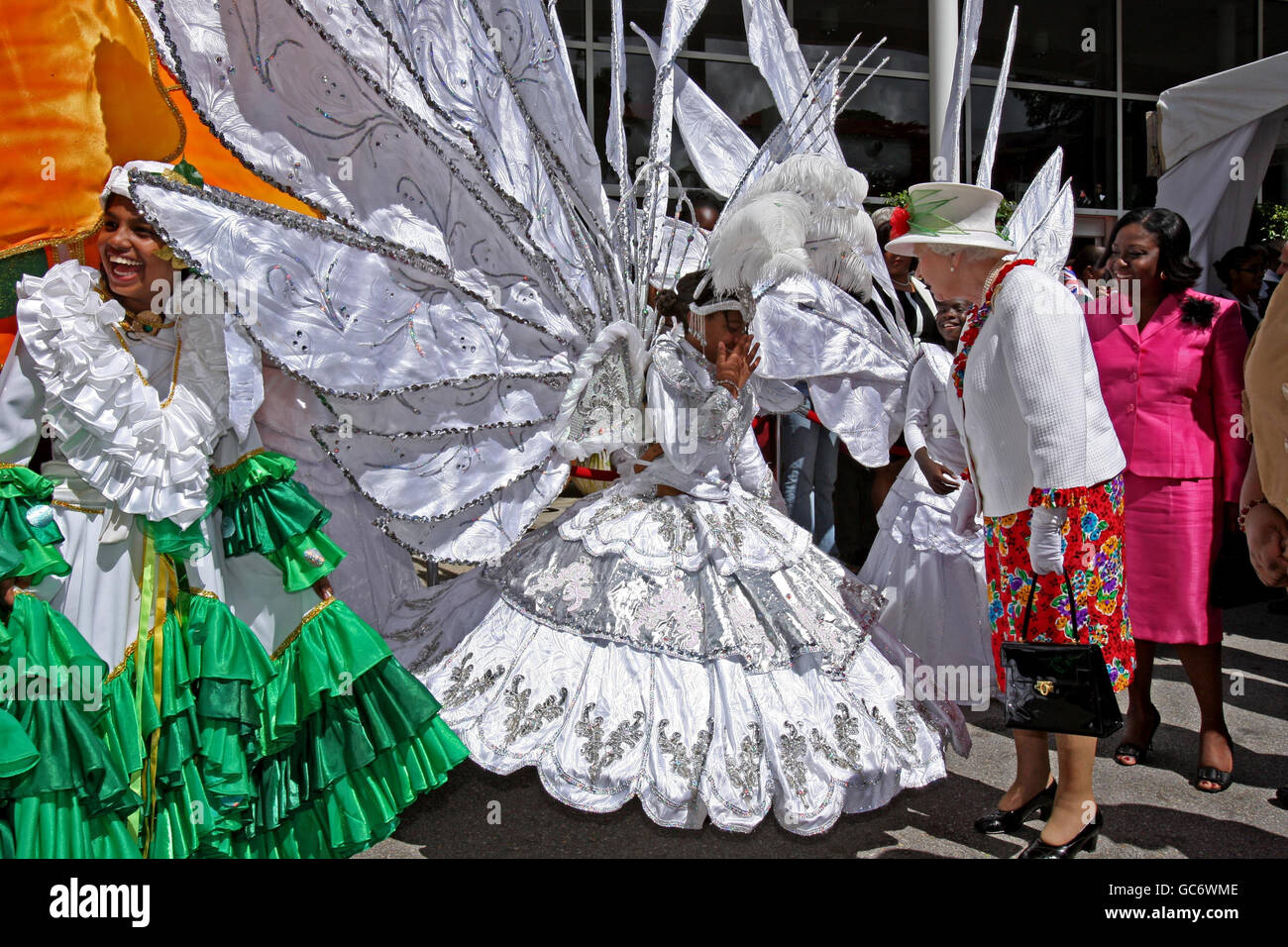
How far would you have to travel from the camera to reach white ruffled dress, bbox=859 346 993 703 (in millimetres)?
3736

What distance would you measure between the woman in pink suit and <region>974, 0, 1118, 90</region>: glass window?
872 centimetres

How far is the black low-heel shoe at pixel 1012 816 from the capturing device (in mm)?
2842

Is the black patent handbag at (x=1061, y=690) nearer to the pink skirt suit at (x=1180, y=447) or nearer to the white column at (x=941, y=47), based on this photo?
the pink skirt suit at (x=1180, y=447)

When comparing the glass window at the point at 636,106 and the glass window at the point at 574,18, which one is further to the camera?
the glass window at the point at 574,18

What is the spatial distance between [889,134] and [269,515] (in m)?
9.55

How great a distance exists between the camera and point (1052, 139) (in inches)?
445

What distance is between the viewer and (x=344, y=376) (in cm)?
241

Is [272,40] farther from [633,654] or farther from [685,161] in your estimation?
[685,161]

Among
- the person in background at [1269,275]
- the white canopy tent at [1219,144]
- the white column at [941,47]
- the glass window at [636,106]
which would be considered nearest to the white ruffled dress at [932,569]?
the white canopy tent at [1219,144]

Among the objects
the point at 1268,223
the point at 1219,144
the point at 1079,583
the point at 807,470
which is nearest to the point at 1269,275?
the point at 1219,144

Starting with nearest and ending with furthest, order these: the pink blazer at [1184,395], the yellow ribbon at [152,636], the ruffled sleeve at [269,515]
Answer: the yellow ribbon at [152,636] → the ruffled sleeve at [269,515] → the pink blazer at [1184,395]

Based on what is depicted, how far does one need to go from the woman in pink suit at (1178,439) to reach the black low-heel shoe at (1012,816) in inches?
30.0
